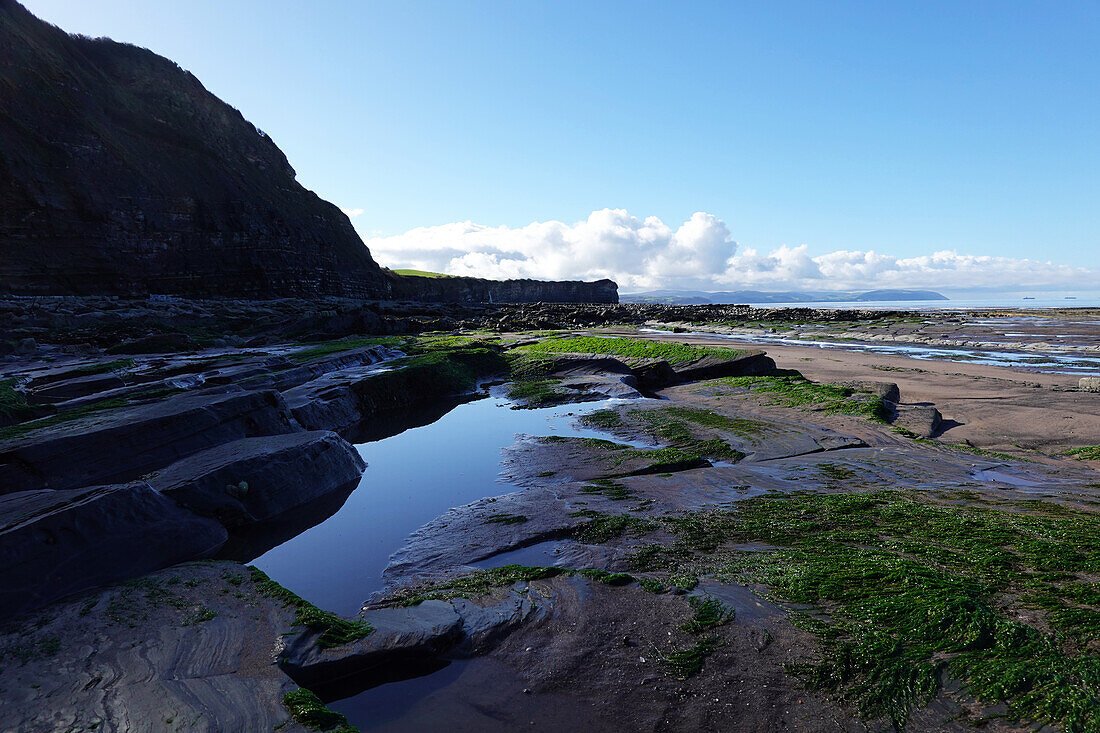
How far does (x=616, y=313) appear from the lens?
60.2 meters

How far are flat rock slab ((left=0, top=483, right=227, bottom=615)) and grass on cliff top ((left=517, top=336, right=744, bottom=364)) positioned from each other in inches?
604

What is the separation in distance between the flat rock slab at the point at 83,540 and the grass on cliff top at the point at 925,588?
17.7 ft

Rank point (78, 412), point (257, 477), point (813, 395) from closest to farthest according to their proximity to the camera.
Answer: point (257, 477)
point (78, 412)
point (813, 395)

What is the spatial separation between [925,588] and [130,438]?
10.6 meters

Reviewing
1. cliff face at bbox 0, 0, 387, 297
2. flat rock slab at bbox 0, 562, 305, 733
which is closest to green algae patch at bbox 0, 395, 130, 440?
flat rock slab at bbox 0, 562, 305, 733

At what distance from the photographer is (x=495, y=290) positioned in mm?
94125

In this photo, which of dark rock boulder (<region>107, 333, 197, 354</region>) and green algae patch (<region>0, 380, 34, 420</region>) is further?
dark rock boulder (<region>107, 333, 197, 354</region>)

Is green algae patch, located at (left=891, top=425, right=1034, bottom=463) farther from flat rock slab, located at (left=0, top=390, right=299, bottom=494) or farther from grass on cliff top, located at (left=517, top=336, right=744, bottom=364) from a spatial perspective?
flat rock slab, located at (left=0, top=390, right=299, bottom=494)

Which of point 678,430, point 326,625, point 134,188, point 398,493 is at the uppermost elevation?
point 134,188

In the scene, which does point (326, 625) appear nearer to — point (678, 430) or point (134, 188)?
point (678, 430)

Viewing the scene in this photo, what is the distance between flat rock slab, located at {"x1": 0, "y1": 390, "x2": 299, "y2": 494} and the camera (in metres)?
6.98

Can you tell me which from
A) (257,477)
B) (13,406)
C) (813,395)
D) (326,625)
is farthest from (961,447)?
(13,406)

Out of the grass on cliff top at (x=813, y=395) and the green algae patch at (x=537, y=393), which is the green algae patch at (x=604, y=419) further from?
the grass on cliff top at (x=813, y=395)

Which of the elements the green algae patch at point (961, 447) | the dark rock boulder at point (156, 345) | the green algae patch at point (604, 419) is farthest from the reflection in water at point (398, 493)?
the dark rock boulder at point (156, 345)
